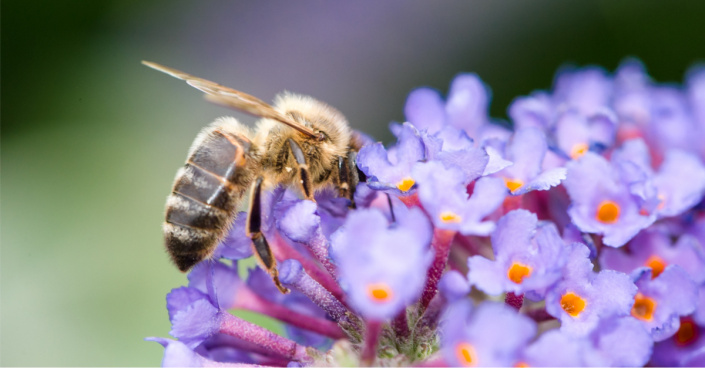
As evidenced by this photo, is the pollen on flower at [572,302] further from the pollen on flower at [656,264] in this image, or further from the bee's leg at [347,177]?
the bee's leg at [347,177]

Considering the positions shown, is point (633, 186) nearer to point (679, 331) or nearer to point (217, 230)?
point (679, 331)

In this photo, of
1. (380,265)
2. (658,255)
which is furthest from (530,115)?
(380,265)

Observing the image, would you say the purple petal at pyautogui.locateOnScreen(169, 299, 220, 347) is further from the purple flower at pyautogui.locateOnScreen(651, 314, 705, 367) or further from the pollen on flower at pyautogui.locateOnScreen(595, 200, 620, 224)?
the purple flower at pyautogui.locateOnScreen(651, 314, 705, 367)

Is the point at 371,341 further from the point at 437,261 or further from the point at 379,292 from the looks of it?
the point at 437,261

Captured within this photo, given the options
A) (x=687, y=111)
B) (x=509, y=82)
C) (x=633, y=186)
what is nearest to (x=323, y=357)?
(x=633, y=186)

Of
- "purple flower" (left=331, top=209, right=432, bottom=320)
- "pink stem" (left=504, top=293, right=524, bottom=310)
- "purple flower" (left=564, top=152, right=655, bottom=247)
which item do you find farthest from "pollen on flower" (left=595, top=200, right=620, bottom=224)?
"purple flower" (left=331, top=209, right=432, bottom=320)

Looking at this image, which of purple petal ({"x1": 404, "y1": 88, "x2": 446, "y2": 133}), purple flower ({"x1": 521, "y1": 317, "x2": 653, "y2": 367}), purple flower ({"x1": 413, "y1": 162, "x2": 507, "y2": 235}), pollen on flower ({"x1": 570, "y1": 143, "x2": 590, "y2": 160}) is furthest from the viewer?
purple petal ({"x1": 404, "y1": 88, "x2": 446, "y2": 133})

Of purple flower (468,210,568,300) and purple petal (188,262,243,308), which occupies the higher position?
purple flower (468,210,568,300)
